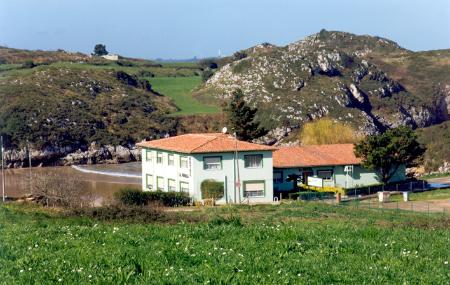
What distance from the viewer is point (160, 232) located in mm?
14219

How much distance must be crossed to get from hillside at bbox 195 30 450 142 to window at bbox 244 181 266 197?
58.4 m

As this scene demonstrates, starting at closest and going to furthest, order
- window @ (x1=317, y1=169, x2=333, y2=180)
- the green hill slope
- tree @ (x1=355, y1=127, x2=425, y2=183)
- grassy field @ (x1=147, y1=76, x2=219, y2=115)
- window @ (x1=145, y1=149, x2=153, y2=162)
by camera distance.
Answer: window @ (x1=145, y1=149, x2=153, y2=162)
tree @ (x1=355, y1=127, x2=425, y2=183)
window @ (x1=317, y1=169, x2=333, y2=180)
the green hill slope
grassy field @ (x1=147, y1=76, x2=219, y2=115)

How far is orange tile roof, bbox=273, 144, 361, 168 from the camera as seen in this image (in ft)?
165

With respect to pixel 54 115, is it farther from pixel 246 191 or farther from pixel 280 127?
pixel 246 191

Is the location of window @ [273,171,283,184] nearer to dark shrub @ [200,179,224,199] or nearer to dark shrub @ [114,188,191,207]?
dark shrub @ [200,179,224,199]

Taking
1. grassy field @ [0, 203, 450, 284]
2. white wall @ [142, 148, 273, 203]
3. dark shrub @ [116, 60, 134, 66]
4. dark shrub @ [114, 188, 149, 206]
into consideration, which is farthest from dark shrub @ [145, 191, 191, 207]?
dark shrub @ [116, 60, 134, 66]

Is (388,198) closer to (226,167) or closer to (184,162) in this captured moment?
(226,167)

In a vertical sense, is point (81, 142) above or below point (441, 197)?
above

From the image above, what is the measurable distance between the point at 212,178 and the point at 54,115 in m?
64.6

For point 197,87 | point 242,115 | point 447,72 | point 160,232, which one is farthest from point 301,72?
point 160,232

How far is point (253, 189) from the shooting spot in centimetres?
4516

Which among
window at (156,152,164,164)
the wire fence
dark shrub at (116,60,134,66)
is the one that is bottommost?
the wire fence

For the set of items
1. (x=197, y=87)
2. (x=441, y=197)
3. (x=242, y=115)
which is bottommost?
(x=441, y=197)

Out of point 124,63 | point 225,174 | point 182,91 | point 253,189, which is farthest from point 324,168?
point 124,63
